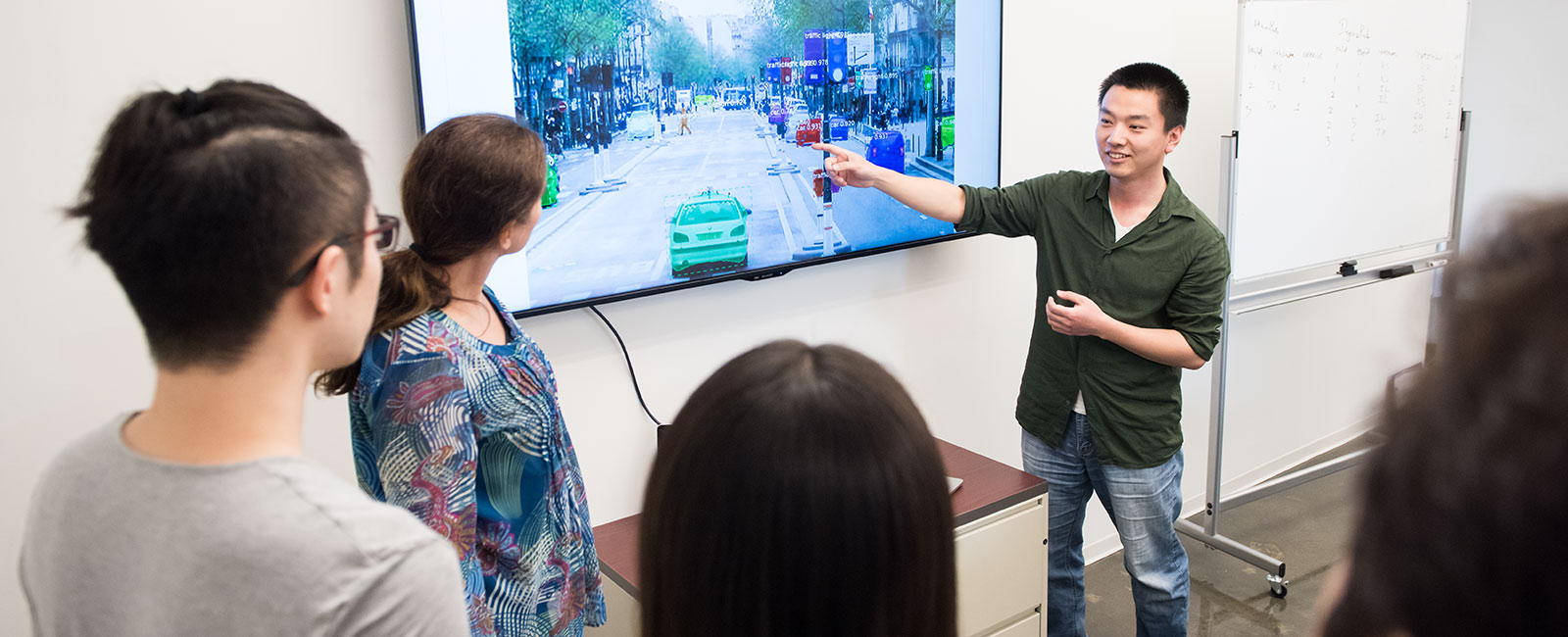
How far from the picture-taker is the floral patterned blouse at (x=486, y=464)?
4.35ft

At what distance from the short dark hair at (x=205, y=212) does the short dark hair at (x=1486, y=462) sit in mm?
823

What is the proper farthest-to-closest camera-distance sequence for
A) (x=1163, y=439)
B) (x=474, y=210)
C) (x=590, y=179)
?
(x=1163, y=439) → (x=590, y=179) → (x=474, y=210)

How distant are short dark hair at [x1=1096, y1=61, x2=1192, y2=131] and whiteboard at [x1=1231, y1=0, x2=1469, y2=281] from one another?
25.8 inches

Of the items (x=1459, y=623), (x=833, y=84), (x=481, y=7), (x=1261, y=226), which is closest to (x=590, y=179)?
(x=481, y=7)

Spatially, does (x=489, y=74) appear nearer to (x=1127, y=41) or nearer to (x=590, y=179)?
(x=590, y=179)

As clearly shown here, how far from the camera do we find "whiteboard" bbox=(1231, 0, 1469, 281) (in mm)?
3109

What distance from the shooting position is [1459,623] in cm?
44

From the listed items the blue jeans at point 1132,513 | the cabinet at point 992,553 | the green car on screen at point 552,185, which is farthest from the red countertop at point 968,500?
the green car on screen at point 552,185

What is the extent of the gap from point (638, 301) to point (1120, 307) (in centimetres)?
117

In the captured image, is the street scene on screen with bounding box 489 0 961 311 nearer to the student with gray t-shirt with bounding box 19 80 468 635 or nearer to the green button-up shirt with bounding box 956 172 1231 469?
the green button-up shirt with bounding box 956 172 1231 469

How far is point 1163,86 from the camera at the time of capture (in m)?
2.46

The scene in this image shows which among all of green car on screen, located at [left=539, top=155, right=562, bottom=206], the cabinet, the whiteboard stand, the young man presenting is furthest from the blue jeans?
green car on screen, located at [left=539, top=155, right=562, bottom=206]

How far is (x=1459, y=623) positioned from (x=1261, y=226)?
122 inches

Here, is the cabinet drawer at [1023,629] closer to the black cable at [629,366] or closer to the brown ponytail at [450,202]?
the black cable at [629,366]
